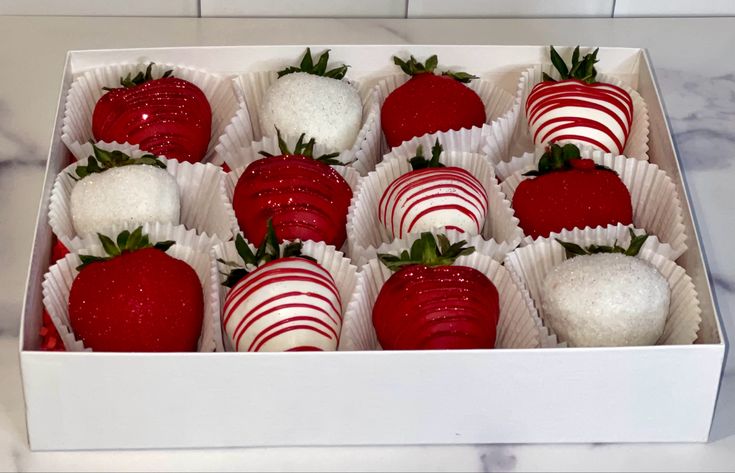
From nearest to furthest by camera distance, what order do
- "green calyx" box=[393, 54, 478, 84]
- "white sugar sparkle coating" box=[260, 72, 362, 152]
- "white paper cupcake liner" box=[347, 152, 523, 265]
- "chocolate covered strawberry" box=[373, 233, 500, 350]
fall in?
"chocolate covered strawberry" box=[373, 233, 500, 350], "white paper cupcake liner" box=[347, 152, 523, 265], "white sugar sparkle coating" box=[260, 72, 362, 152], "green calyx" box=[393, 54, 478, 84]

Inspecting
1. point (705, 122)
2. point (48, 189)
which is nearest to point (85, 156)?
point (48, 189)

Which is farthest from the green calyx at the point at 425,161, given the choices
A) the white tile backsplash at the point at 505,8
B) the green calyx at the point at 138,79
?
the white tile backsplash at the point at 505,8

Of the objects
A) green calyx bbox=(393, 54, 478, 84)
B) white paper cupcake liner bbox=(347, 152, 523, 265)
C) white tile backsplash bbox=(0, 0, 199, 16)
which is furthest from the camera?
white tile backsplash bbox=(0, 0, 199, 16)

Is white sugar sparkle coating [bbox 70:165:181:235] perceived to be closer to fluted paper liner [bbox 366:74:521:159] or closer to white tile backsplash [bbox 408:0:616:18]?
fluted paper liner [bbox 366:74:521:159]

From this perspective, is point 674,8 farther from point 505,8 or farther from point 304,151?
point 304,151

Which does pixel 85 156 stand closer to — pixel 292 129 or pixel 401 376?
pixel 292 129

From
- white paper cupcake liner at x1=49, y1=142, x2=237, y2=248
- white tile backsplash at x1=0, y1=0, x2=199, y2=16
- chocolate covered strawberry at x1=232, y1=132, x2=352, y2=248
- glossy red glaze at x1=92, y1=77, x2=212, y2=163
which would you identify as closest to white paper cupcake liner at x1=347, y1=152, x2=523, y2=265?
chocolate covered strawberry at x1=232, y1=132, x2=352, y2=248

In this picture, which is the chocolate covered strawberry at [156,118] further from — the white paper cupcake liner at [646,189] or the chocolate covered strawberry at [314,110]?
the white paper cupcake liner at [646,189]
